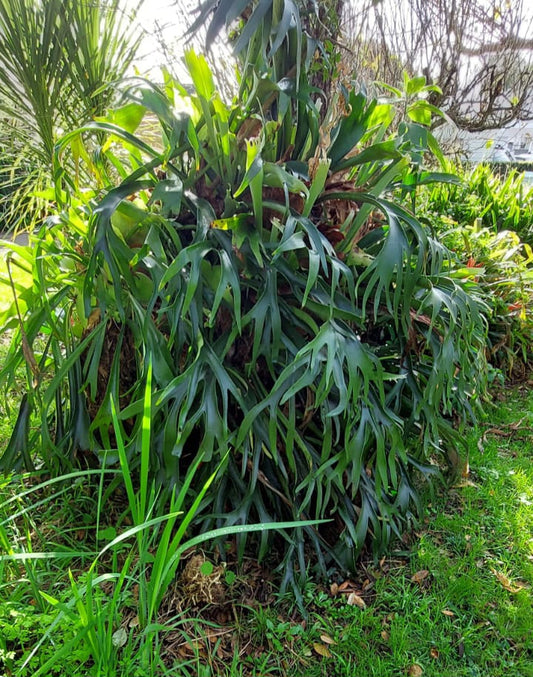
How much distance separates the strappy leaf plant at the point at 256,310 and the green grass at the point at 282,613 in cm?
14

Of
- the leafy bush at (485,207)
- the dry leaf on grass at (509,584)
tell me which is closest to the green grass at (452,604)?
the dry leaf on grass at (509,584)

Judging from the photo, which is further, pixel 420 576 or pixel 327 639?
pixel 420 576

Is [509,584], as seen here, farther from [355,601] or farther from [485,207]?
[485,207]

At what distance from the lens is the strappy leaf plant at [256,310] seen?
1367 mm

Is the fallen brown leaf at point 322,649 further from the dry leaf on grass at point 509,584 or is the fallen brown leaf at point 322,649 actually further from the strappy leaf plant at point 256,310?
the dry leaf on grass at point 509,584

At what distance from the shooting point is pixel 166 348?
1435 mm

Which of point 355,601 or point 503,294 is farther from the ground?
point 503,294

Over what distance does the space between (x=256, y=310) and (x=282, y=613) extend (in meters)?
0.92

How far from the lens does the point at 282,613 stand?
4.62ft

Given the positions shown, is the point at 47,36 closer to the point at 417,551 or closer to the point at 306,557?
the point at 306,557

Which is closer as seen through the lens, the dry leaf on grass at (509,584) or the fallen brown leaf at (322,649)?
the fallen brown leaf at (322,649)

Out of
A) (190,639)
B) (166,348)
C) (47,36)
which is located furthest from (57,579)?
(47,36)

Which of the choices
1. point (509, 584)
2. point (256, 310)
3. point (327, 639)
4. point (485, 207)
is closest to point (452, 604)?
point (509, 584)

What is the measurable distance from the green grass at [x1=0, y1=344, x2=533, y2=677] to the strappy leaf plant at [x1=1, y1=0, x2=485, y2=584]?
139 mm
